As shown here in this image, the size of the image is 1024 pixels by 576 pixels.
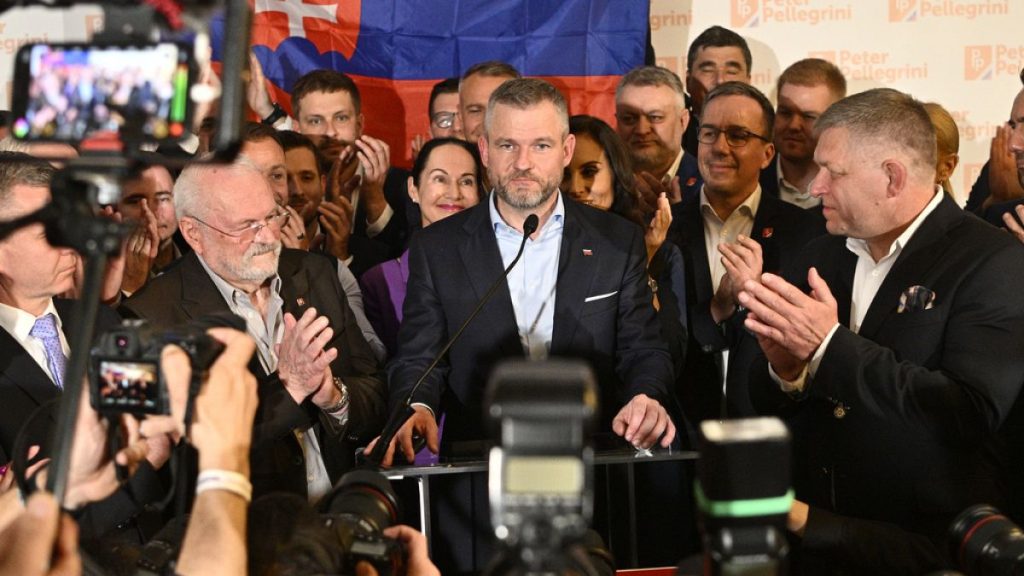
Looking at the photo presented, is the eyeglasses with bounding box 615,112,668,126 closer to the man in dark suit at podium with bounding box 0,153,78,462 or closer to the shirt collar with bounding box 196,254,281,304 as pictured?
the shirt collar with bounding box 196,254,281,304

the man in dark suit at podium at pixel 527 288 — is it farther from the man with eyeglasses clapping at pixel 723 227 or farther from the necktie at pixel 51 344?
the necktie at pixel 51 344

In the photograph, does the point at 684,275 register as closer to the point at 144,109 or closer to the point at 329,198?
the point at 329,198

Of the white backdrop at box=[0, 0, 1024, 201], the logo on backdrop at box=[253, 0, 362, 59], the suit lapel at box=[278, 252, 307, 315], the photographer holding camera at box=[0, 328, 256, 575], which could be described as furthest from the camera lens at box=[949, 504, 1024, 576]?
the logo on backdrop at box=[253, 0, 362, 59]

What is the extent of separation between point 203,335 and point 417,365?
1.69 meters

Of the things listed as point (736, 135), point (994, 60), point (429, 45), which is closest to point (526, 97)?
point (736, 135)

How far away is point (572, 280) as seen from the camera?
377 centimetres

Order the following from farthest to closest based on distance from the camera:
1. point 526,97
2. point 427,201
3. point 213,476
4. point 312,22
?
point 312,22 → point 427,201 → point 526,97 → point 213,476

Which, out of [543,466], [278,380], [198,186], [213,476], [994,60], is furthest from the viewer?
[994,60]

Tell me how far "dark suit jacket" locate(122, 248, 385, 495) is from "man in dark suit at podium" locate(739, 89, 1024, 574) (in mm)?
1132

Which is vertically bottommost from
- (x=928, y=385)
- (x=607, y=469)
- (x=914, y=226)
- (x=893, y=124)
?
(x=607, y=469)

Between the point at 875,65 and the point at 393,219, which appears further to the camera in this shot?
the point at 875,65

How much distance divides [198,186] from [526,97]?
101 centimetres

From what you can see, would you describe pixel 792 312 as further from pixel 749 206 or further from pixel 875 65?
pixel 875 65

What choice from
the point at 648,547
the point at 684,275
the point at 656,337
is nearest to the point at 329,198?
the point at 684,275
